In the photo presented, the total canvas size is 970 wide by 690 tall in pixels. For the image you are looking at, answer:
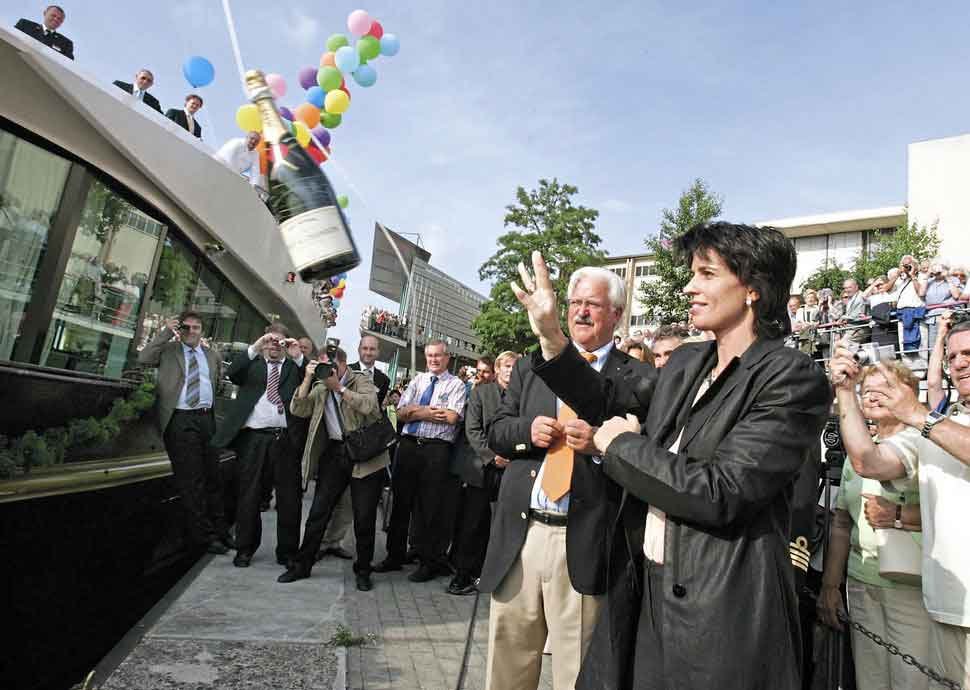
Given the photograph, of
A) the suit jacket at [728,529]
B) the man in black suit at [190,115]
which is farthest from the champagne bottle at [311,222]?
the suit jacket at [728,529]

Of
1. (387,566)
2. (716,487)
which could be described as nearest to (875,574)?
(716,487)

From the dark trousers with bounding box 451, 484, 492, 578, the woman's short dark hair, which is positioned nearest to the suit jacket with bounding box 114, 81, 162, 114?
the dark trousers with bounding box 451, 484, 492, 578

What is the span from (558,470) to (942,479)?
60.1 inches

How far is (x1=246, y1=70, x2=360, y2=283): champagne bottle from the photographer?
3.88 m

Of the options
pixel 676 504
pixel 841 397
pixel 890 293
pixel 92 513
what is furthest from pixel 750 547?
pixel 890 293

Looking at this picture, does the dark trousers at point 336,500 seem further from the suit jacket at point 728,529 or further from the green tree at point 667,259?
the green tree at point 667,259

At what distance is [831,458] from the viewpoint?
4.00 meters

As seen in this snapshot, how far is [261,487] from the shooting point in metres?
6.36

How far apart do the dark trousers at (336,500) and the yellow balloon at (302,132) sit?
4.51m

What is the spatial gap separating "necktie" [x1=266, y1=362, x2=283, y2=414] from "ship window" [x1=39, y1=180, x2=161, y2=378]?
58.8 inches

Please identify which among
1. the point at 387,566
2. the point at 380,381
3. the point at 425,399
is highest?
the point at 380,381

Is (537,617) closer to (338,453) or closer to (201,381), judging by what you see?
(338,453)

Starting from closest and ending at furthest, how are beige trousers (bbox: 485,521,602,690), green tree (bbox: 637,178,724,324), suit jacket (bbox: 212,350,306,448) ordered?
beige trousers (bbox: 485,521,602,690)
suit jacket (bbox: 212,350,306,448)
green tree (bbox: 637,178,724,324)

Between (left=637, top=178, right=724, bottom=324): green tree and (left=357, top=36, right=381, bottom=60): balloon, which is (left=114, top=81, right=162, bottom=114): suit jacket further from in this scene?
(left=637, top=178, right=724, bottom=324): green tree
